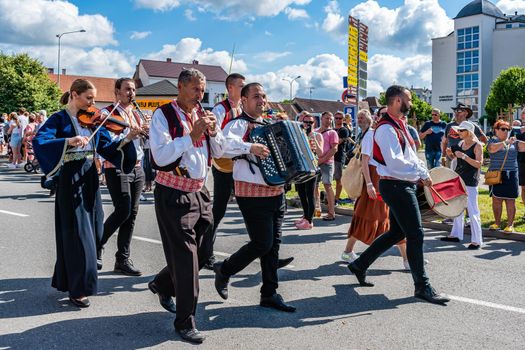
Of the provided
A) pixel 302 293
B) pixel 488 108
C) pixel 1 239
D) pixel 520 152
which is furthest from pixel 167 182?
pixel 488 108

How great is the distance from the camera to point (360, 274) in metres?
5.54

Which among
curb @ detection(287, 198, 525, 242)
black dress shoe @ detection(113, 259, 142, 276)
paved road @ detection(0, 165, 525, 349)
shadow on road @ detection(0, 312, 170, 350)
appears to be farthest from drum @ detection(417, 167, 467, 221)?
black dress shoe @ detection(113, 259, 142, 276)

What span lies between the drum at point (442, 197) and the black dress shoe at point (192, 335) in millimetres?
2720

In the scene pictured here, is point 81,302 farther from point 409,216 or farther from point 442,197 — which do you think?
point 442,197

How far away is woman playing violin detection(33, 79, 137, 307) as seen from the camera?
4629 millimetres

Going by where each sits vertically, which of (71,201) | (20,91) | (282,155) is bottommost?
(71,201)

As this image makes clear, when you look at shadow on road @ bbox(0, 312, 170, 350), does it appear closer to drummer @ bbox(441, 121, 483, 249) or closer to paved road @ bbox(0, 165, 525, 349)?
paved road @ bbox(0, 165, 525, 349)

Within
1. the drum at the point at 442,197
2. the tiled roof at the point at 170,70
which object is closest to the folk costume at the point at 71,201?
the drum at the point at 442,197

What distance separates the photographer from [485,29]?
293 ft

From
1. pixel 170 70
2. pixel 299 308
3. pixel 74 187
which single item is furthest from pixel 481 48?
pixel 74 187

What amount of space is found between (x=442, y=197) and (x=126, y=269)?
3.47 meters

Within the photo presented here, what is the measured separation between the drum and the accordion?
1626mm

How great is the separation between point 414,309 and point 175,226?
2.37m

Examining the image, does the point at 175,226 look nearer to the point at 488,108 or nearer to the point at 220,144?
the point at 220,144
